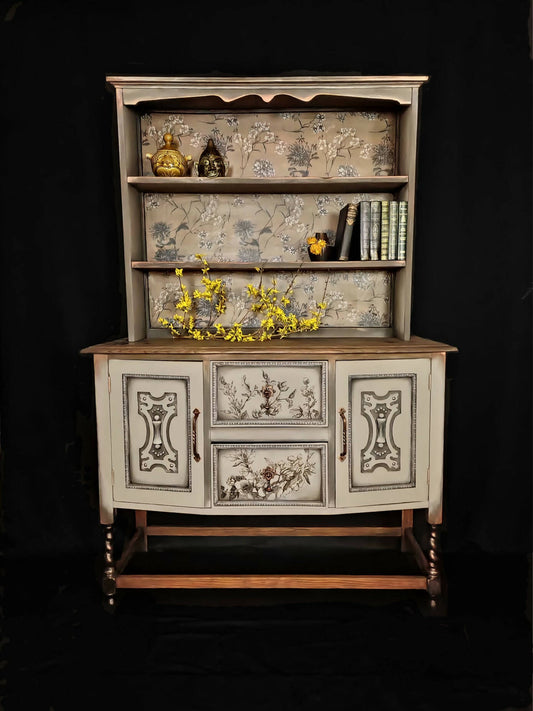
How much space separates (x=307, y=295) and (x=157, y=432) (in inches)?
36.1

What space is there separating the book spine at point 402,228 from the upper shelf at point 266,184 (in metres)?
0.10

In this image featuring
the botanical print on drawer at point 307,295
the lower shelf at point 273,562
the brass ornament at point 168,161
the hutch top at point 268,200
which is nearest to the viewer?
the lower shelf at point 273,562

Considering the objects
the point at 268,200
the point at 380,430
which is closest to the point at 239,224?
the point at 268,200

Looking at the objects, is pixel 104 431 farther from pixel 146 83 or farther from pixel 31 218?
pixel 146 83

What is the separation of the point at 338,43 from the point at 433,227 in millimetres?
894

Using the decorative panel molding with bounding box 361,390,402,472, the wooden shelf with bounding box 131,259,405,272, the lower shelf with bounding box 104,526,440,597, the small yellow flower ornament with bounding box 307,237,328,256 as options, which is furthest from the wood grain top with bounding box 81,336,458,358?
the lower shelf with bounding box 104,526,440,597

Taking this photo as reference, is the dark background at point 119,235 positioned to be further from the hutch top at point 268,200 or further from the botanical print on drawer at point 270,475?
the botanical print on drawer at point 270,475

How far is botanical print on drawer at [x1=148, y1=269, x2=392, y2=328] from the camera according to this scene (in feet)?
7.79

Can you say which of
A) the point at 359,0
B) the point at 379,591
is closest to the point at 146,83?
the point at 359,0

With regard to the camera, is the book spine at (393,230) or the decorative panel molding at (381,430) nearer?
the decorative panel molding at (381,430)

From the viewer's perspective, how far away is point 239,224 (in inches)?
92.4

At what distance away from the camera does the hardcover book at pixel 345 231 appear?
210 cm

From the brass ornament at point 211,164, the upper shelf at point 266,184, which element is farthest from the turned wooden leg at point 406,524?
the brass ornament at point 211,164

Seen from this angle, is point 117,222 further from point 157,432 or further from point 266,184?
point 157,432
